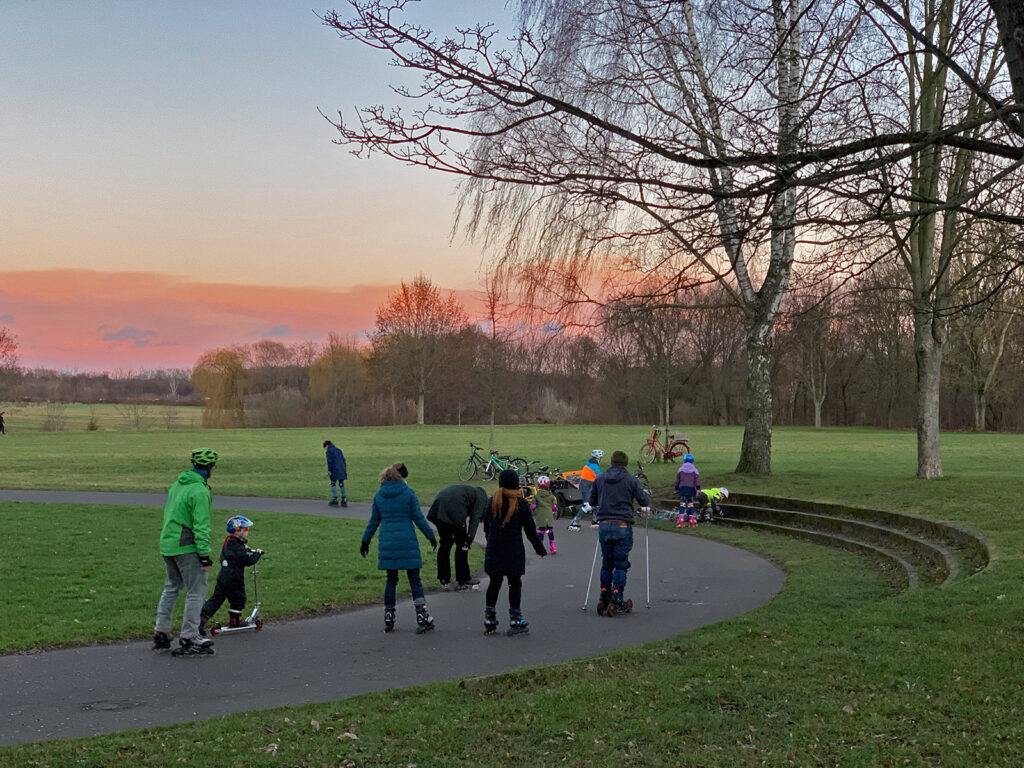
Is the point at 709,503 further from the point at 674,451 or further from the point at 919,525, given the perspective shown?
the point at 674,451

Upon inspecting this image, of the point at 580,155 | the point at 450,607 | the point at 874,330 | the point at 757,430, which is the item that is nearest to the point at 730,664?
the point at 580,155

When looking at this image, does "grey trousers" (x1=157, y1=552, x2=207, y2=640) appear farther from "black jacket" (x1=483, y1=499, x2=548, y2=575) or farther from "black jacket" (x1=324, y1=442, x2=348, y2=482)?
"black jacket" (x1=324, y1=442, x2=348, y2=482)

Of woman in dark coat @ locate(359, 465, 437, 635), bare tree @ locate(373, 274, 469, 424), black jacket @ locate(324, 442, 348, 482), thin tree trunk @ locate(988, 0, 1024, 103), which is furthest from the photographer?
bare tree @ locate(373, 274, 469, 424)

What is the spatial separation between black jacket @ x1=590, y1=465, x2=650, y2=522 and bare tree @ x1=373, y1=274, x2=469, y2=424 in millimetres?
73695

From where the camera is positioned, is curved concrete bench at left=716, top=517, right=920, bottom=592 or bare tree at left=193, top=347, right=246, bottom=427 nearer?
curved concrete bench at left=716, top=517, right=920, bottom=592

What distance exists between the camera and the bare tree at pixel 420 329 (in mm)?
84812

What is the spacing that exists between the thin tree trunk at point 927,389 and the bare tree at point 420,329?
64.4 meters

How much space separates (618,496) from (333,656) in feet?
13.1

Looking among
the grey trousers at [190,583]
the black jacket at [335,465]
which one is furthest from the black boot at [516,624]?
the black jacket at [335,465]

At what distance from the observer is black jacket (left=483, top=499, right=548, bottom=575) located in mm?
10109

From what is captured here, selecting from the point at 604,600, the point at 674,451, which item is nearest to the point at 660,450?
the point at 674,451

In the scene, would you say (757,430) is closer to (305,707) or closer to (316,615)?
(316,615)

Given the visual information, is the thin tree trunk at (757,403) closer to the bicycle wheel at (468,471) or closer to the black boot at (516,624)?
the bicycle wheel at (468,471)

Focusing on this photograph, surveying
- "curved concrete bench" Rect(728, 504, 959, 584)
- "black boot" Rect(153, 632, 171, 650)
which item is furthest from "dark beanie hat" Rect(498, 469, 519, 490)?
"curved concrete bench" Rect(728, 504, 959, 584)
